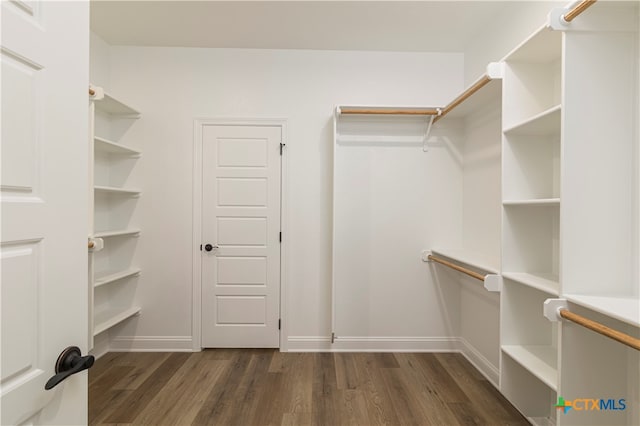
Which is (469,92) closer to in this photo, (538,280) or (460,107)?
(460,107)

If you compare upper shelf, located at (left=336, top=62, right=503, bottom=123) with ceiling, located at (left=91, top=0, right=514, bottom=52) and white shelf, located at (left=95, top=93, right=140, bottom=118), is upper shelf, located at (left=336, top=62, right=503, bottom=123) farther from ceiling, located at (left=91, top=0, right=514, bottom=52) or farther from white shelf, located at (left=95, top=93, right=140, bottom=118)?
white shelf, located at (left=95, top=93, right=140, bottom=118)

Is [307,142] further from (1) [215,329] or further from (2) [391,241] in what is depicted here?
(1) [215,329]

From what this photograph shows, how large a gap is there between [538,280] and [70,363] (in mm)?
1921

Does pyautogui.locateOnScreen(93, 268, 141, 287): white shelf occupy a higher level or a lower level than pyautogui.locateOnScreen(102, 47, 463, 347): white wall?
lower

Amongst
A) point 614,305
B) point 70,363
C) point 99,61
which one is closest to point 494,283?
point 614,305

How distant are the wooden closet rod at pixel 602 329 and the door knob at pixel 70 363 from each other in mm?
1520

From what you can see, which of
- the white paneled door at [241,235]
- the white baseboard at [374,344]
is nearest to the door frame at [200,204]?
the white paneled door at [241,235]

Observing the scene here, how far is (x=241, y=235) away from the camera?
3.14 metres

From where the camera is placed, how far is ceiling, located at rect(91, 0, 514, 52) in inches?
97.1

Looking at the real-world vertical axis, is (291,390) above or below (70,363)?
below

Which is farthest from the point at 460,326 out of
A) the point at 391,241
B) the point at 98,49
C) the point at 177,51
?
the point at 98,49

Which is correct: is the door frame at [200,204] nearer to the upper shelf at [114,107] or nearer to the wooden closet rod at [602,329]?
the upper shelf at [114,107]

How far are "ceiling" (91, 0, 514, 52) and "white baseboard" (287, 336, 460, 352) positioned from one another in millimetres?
2641

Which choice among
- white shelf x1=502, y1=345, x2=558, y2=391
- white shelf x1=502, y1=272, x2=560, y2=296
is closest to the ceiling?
white shelf x1=502, y1=272, x2=560, y2=296
